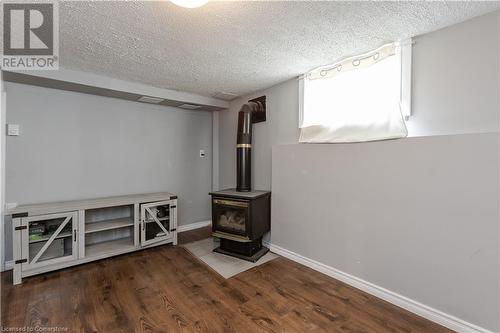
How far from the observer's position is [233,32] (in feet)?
5.87

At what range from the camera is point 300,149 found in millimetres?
2699

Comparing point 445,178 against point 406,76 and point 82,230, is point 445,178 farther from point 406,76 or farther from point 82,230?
point 82,230

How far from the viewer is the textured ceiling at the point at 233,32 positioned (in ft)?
4.92

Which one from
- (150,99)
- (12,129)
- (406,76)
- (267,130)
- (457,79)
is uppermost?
(150,99)

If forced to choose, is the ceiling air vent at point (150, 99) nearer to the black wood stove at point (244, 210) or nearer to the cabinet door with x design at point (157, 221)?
the black wood stove at point (244, 210)

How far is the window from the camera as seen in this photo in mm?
1943

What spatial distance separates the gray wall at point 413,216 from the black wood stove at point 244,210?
1.72 feet

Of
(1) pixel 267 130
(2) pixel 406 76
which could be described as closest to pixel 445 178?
(2) pixel 406 76

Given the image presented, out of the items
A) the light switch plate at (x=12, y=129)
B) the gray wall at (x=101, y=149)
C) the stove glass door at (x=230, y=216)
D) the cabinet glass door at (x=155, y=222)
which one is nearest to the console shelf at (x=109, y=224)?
the cabinet glass door at (x=155, y=222)

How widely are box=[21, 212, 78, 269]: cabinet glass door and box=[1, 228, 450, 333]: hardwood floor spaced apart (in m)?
0.18

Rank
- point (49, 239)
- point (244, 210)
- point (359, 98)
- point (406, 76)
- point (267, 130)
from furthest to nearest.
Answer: point (267, 130), point (244, 210), point (49, 239), point (359, 98), point (406, 76)

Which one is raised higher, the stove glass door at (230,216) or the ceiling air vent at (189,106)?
the ceiling air vent at (189,106)
